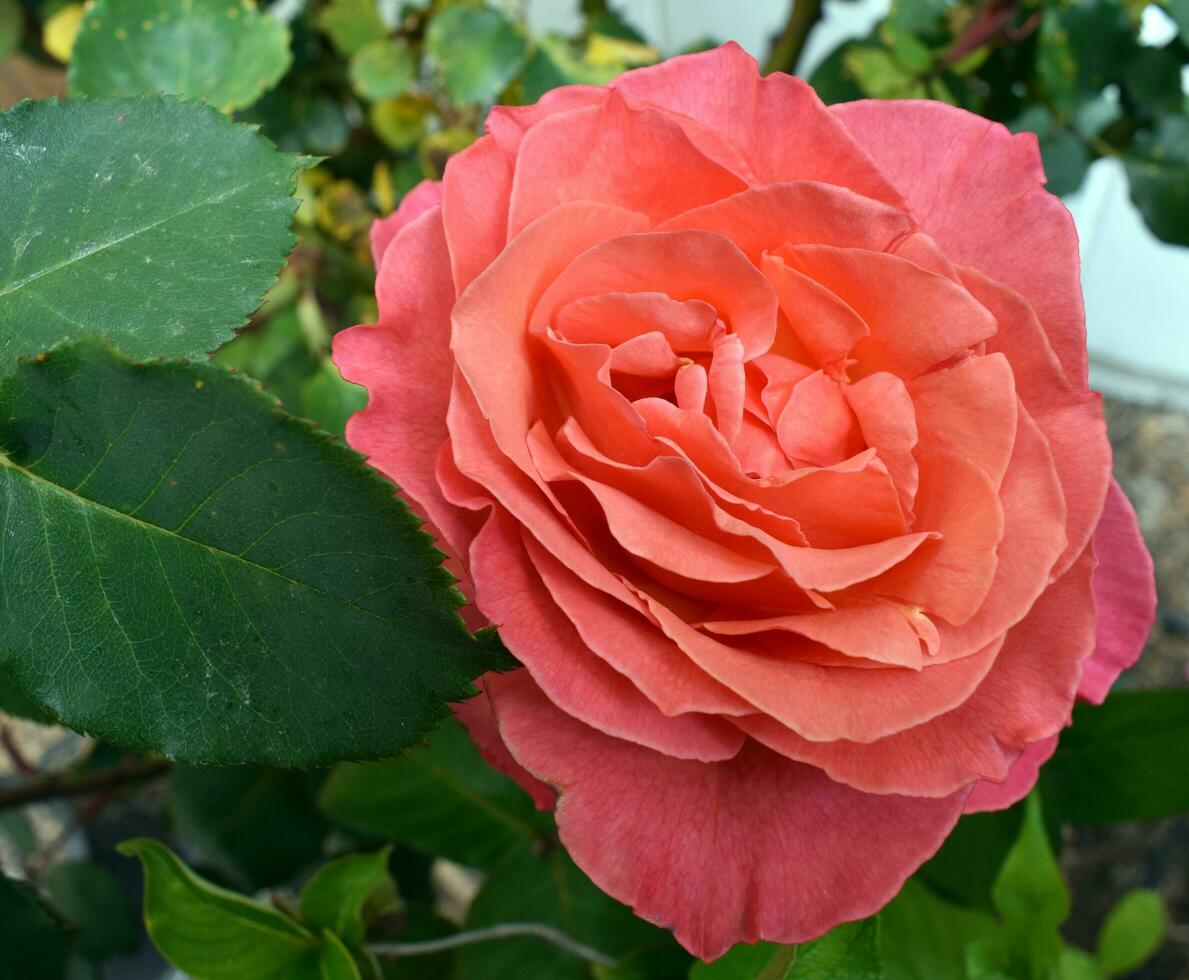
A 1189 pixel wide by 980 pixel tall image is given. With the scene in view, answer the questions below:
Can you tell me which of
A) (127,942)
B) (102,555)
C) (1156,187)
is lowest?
(127,942)

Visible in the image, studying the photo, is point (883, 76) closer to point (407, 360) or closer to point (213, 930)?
point (407, 360)

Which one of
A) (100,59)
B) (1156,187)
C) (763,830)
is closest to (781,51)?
(1156,187)

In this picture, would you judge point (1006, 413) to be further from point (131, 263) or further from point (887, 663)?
point (131, 263)

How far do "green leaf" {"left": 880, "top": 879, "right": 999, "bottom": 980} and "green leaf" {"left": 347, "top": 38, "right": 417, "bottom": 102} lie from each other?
0.53 m

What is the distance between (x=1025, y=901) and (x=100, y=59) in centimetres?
48

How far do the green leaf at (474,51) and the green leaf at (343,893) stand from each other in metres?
0.39

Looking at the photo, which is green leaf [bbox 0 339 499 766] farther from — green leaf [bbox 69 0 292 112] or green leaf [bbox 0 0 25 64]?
green leaf [bbox 0 0 25 64]

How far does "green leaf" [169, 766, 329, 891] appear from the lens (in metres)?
0.55

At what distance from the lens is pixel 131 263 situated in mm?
231

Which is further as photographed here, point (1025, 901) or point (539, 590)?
point (1025, 901)

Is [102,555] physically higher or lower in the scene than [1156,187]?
higher

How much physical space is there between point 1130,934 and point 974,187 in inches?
23.6

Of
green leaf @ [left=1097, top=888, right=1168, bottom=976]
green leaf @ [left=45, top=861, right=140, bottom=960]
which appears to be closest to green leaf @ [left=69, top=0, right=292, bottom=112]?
green leaf @ [left=45, top=861, right=140, bottom=960]

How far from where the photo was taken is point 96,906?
0.62 meters
